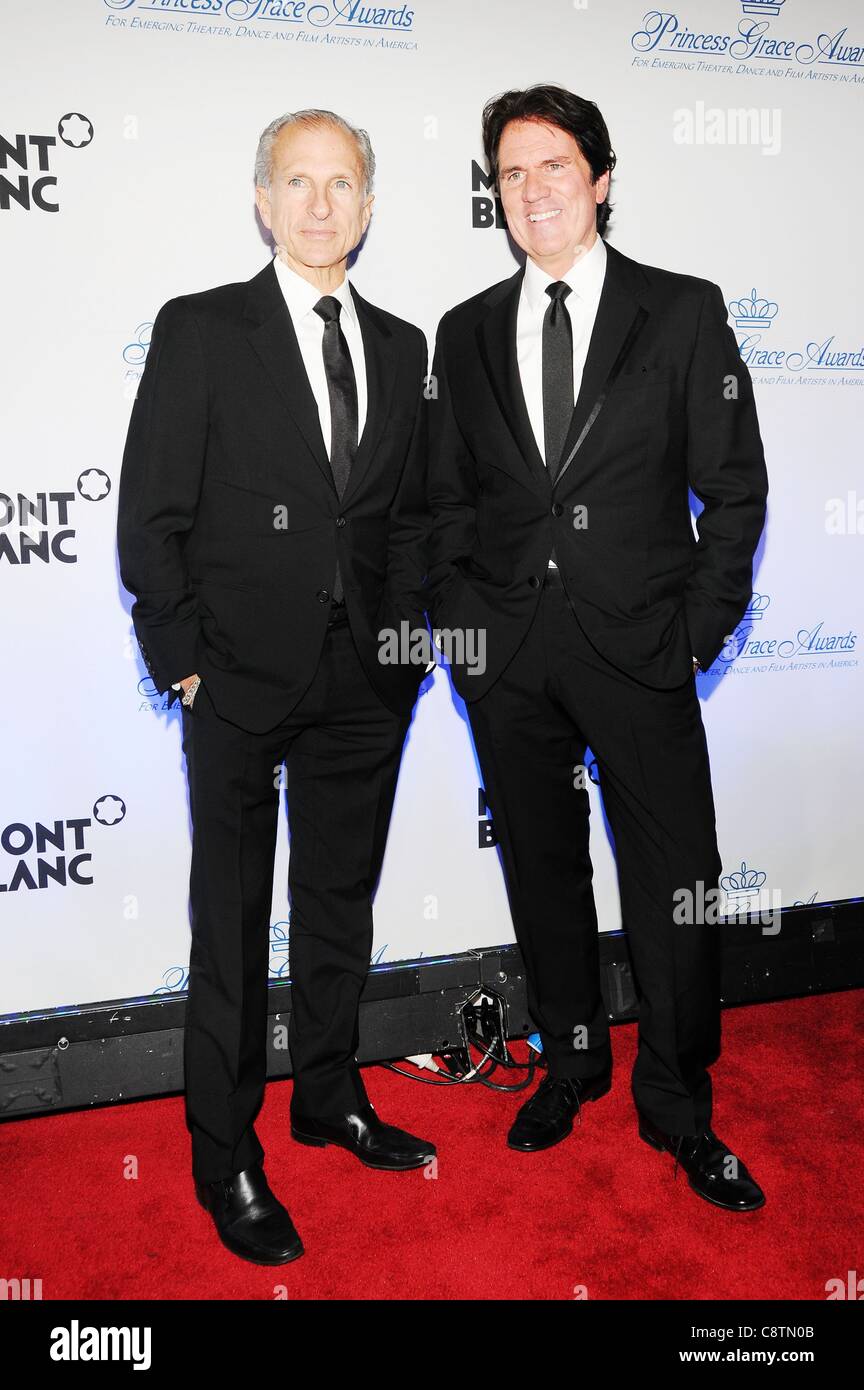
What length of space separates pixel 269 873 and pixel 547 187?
1.54m

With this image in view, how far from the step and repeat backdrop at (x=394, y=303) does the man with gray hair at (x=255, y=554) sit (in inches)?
18.6

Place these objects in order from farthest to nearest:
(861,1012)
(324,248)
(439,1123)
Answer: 1. (861,1012)
2. (439,1123)
3. (324,248)

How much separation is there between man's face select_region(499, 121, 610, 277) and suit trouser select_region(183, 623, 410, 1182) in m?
0.93

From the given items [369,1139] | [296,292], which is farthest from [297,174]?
[369,1139]

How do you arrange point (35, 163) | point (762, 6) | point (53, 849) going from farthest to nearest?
point (762, 6), point (53, 849), point (35, 163)

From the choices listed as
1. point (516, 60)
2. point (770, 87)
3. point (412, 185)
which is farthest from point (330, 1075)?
point (770, 87)

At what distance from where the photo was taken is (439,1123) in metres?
2.89

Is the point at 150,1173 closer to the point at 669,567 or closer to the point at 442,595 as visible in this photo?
the point at 442,595

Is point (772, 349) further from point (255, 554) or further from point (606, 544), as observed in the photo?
point (255, 554)

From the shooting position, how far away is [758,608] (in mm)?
3346

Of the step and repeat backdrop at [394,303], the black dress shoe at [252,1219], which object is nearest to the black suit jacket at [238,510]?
the step and repeat backdrop at [394,303]

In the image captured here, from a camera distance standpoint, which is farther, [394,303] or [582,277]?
[394,303]

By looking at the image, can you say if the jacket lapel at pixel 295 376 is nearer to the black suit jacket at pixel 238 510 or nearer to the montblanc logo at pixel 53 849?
the black suit jacket at pixel 238 510

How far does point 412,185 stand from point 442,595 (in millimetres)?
1040
